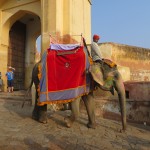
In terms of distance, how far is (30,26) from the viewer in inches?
554

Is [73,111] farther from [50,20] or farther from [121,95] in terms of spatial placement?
[50,20]

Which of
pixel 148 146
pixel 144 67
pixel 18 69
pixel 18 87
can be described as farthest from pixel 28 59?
pixel 148 146

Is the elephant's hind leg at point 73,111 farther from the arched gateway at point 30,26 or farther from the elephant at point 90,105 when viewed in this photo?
the arched gateway at point 30,26

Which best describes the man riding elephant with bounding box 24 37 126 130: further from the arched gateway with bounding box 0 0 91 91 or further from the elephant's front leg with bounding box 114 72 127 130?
the arched gateway with bounding box 0 0 91 91

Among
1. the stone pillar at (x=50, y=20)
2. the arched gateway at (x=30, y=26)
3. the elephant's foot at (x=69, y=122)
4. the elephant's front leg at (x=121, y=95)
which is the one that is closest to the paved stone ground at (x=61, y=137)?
the elephant's foot at (x=69, y=122)

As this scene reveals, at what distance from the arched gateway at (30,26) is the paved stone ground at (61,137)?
14.2 ft

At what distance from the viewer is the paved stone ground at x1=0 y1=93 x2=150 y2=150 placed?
4293mm

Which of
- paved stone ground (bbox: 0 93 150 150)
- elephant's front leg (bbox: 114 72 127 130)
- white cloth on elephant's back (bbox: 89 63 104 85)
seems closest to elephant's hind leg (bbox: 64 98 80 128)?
paved stone ground (bbox: 0 93 150 150)

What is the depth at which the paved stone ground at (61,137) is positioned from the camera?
14.1 feet

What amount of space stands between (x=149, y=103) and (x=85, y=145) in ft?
13.8

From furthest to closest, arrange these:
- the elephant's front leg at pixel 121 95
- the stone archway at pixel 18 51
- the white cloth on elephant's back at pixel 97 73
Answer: the stone archway at pixel 18 51 → the white cloth on elephant's back at pixel 97 73 → the elephant's front leg at pixel 121 95

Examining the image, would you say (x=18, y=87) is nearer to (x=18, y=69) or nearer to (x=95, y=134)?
(x=18, y=69)

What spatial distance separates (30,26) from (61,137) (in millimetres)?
10489

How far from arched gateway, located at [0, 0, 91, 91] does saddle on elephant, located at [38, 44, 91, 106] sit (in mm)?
3418
